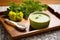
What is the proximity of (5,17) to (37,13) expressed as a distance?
9.0 inches

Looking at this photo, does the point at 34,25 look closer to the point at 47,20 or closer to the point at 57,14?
the point at 47,20

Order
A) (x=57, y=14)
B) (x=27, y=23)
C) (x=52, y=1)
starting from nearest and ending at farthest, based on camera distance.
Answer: (x=27, y=23)
(x=57, y=14)
(x=52, y=1)

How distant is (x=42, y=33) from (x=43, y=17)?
0.38ft

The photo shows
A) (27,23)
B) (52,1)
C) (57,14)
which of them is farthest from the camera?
(52,1)

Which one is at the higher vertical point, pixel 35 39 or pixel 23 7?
pixel 23 7

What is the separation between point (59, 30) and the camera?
3.22 ft

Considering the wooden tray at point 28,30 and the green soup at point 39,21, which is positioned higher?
the green soup at point 39,21

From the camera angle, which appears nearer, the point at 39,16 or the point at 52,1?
the point at 39,16

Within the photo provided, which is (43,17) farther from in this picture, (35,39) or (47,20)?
(35,39)

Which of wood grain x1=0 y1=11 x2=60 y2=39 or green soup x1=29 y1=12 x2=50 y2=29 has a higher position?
green soup x1=29 y1=12 x2=50 y2=29

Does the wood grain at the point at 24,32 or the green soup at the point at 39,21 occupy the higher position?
the green soup at the point at 39,21

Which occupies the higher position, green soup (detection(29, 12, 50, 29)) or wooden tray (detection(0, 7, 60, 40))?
green soup (detection(29, 12, 50, 29))

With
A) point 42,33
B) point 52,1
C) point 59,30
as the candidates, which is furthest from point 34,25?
point 52,1

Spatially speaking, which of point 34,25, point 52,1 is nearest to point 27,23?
point 34,25
